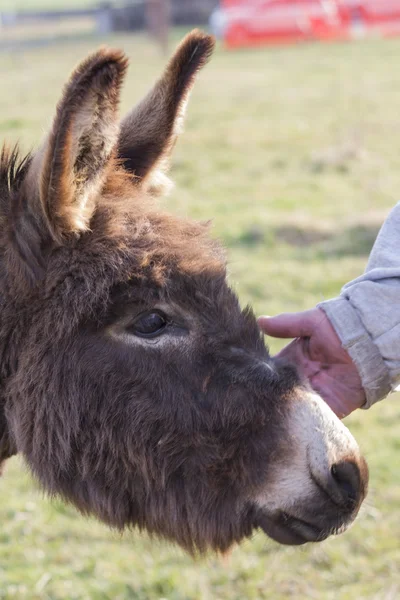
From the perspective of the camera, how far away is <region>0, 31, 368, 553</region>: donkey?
2.39 meters

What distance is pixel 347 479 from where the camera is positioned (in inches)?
93.8

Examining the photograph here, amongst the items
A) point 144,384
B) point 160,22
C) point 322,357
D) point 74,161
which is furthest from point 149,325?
point 160,22

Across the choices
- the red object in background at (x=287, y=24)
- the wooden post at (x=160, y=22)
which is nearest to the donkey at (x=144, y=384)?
the wooden post at (x=160, y=22)

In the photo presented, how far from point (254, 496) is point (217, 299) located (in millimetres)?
624

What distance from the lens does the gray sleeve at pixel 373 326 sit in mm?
2875

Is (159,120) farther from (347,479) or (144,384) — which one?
(347,479)

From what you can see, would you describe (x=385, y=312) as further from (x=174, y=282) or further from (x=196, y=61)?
(x=196, y=61)

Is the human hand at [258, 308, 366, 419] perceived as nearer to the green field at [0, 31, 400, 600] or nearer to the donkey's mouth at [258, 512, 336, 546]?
the green field at [0, 31, 400, 600]

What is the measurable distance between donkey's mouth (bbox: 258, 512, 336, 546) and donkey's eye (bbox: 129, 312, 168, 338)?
0.67 meters

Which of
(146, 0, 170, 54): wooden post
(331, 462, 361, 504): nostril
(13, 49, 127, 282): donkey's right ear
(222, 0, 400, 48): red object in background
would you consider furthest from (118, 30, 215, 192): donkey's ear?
(222, 0, 400, 48): red object in background

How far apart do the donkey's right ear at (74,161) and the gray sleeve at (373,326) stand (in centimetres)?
102

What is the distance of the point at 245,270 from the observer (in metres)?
7.63

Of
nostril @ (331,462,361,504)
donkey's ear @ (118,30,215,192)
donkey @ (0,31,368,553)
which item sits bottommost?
nostril @ (331,462,361,504)

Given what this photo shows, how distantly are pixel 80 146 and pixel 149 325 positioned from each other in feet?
1.94
